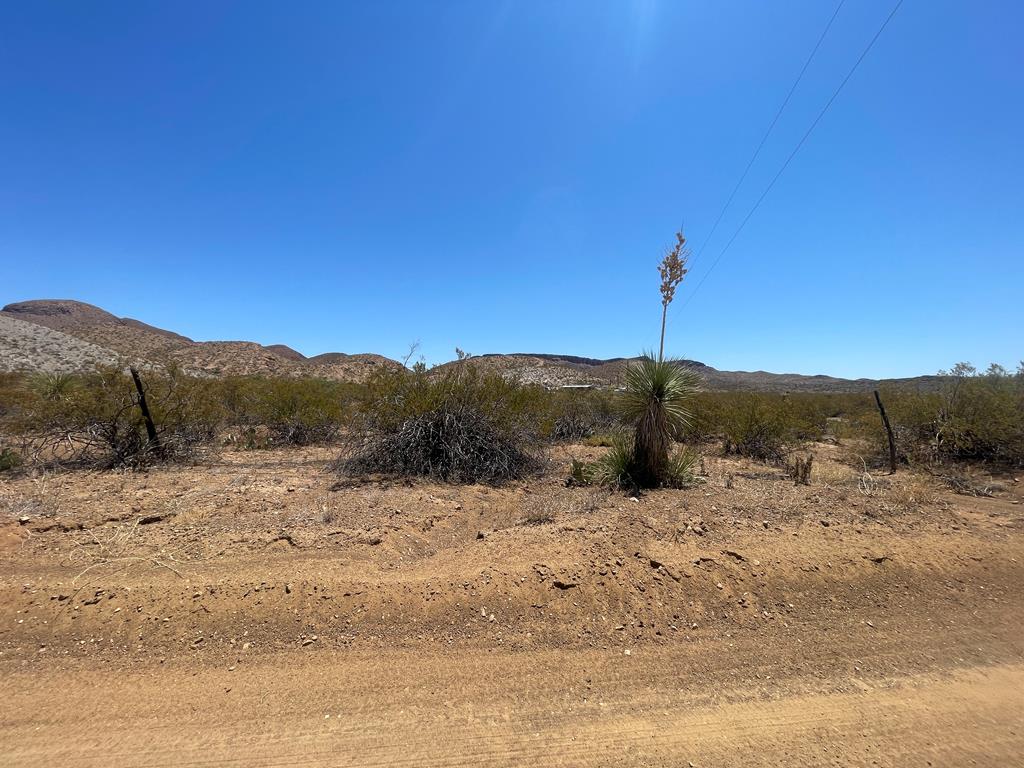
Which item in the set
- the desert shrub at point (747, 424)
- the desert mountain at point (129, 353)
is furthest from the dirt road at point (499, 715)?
the desert mountain at point (129, 353)

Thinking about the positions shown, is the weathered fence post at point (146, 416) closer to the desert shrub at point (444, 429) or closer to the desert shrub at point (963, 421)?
the desert shrub at point (444, 429)

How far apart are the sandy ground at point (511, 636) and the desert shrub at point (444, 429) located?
3110 mm

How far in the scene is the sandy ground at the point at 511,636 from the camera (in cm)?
267

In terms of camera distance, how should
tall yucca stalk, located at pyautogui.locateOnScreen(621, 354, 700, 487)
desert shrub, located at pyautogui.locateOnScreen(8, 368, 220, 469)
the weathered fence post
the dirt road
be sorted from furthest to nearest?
1. the weathered fence post
2. desert shrub, located at pyautogui.locateOnScreen(8, 368, 220, 469)
3. tall yucca stalk, located at pyautogui.locateOnScreen(621, 354, 700, 487)
4. the dirt road

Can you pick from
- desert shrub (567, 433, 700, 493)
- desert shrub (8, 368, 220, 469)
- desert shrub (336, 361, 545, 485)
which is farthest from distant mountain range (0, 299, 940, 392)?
desert shrub (8, 368, 220, 469)

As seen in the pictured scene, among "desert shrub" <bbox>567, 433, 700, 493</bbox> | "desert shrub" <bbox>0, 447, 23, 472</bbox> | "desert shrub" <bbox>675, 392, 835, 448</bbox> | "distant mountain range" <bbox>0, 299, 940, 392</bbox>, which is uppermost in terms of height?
"distant mountain range" <bbox>0, 299, 940, 392</bbox>

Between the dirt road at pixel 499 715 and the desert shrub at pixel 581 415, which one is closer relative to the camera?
the dirt road at pixel 499 715

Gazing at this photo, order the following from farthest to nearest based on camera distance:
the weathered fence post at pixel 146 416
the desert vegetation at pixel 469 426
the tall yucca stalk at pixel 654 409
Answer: the weathered fence post at pixel 146 416, the desert vegetation at pixel 469 426, the tall yucca stalk at pixel 654 409

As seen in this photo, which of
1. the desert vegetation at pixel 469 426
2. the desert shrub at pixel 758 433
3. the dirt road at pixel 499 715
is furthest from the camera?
the desert shrub at pixel 758 433

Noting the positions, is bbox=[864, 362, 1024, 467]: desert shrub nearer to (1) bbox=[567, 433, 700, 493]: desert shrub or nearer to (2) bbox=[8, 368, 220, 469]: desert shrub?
(1) bbox=[567, 433, 700, 493]: desert shrub

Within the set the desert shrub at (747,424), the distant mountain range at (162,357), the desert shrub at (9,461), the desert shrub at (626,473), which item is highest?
the distant mountain range at (162,357)

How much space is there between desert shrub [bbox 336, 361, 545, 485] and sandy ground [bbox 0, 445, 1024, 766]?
3110 mm

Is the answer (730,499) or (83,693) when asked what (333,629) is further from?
(730,499)

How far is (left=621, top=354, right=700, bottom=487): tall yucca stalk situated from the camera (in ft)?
26.7
